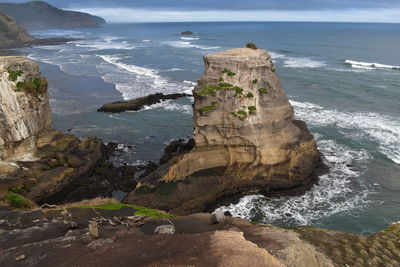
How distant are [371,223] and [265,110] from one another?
11.2 meters

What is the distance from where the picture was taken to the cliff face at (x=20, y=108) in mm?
26814

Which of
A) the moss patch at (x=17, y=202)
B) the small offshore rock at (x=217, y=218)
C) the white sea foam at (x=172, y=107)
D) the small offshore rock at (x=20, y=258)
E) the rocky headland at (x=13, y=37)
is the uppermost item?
the rocky headland at (x=13, y=37)

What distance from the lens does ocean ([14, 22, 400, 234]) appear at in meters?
25.6

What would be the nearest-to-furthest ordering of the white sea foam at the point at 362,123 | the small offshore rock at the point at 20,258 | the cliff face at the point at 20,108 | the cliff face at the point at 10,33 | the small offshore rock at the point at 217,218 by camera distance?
the small offshore rock at the point at 20,258, the small offshore rock at the point at 217,218, the cliff face at the point at 20,108, the white sea foam at the point at 362,123, the cliff face at the point at 10,33

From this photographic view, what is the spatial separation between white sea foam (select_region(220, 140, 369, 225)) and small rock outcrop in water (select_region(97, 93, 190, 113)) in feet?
88.2

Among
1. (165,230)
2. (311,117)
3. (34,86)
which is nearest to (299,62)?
(311,117)

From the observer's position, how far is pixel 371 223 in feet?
77.5

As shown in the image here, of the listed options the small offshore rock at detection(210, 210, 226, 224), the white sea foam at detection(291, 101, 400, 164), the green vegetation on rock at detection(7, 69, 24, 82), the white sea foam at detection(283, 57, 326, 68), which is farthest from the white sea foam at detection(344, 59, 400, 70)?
the small offshore rock at detection(210, 210, 226, 224)

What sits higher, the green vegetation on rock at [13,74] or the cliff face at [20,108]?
the green vegetation on rock at [13,74]

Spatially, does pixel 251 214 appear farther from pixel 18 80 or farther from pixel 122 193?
pixel 18 80

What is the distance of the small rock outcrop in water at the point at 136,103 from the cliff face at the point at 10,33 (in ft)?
334

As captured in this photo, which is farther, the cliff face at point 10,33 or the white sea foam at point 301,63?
the cliff face at point 10,33

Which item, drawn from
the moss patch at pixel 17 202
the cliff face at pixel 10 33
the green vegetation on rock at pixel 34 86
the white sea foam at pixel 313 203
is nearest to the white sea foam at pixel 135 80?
the green vegetation on rock at pixel 34 86

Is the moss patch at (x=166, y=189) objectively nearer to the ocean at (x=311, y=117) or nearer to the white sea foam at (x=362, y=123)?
the ocean at (x=311, y=117)
